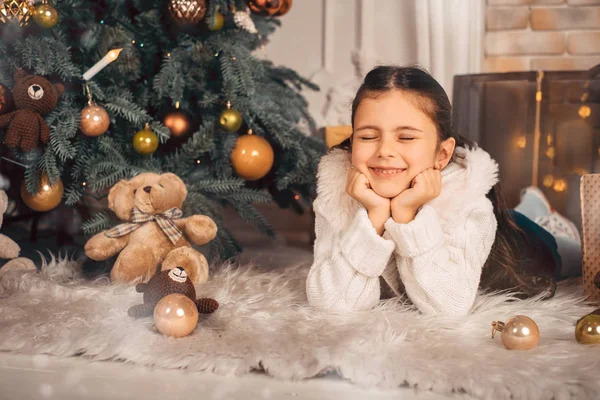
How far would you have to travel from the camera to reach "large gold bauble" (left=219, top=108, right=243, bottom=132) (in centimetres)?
159

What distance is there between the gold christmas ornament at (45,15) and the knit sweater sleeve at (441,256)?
35.1 inches

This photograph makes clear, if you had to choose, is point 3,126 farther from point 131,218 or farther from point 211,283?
point 211,283

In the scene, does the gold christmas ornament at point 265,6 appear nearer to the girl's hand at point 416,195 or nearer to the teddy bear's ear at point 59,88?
the teddy bear's ear at point 59,88

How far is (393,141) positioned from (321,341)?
360 millimetres

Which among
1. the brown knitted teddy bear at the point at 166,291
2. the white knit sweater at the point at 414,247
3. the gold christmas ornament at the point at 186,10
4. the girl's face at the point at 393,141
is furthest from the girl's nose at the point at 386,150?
the gold christmas ornament at the point at 186,10

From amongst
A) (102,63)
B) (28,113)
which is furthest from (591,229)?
(28,113)

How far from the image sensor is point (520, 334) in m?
1.01

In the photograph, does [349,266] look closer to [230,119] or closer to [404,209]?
[404,209]

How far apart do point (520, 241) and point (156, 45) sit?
3.29 feet

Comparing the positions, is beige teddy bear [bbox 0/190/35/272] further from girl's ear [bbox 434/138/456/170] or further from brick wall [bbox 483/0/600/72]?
brick wall [bbox 483/0/600/72]

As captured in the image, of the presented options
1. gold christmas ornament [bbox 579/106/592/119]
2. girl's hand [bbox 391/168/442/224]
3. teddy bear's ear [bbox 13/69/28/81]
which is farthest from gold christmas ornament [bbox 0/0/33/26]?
gold christmas ornament [bbox 579/106/592/119]

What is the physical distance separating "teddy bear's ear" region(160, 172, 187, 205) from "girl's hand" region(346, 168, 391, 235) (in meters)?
0.48

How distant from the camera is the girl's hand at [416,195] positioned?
43.8 inches

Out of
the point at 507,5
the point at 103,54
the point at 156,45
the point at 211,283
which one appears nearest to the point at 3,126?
the point at 103,54
